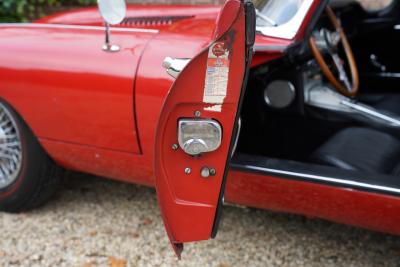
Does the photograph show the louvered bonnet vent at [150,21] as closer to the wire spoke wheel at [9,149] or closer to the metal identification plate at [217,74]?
the wire spoke wheel at [9,149]

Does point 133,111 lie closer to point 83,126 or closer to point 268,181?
point 83,126

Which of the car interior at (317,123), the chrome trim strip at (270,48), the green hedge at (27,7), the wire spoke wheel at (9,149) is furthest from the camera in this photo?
the green hedge at (27,7)

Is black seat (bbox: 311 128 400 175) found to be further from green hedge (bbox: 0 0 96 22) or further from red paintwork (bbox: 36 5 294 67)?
green hedge (bbox: 0 0 96 22)

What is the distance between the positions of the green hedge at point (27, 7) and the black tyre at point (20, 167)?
11.8 ft

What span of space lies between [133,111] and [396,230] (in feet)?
4.28

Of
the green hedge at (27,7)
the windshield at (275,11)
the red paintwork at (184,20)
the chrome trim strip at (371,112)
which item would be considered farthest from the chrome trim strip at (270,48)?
the green hedge at (27,7)

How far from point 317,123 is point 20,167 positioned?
5.61 feet

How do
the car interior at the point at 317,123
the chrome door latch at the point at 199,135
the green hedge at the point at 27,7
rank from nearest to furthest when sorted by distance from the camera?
the chrome door latch at the point at 199,135
the car interior at the point at 317,123
the green hedge at the point at 27,7

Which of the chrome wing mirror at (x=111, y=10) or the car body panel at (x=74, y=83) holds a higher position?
the chrome wing mirror at (x=111, y=10)

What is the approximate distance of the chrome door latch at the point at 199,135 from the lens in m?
1.85

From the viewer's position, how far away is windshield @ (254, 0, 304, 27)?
A: 2.61 metres

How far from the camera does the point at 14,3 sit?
238 inches

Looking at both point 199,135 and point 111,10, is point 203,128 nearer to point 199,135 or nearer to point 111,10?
point 199,135

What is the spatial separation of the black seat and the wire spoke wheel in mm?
1647
